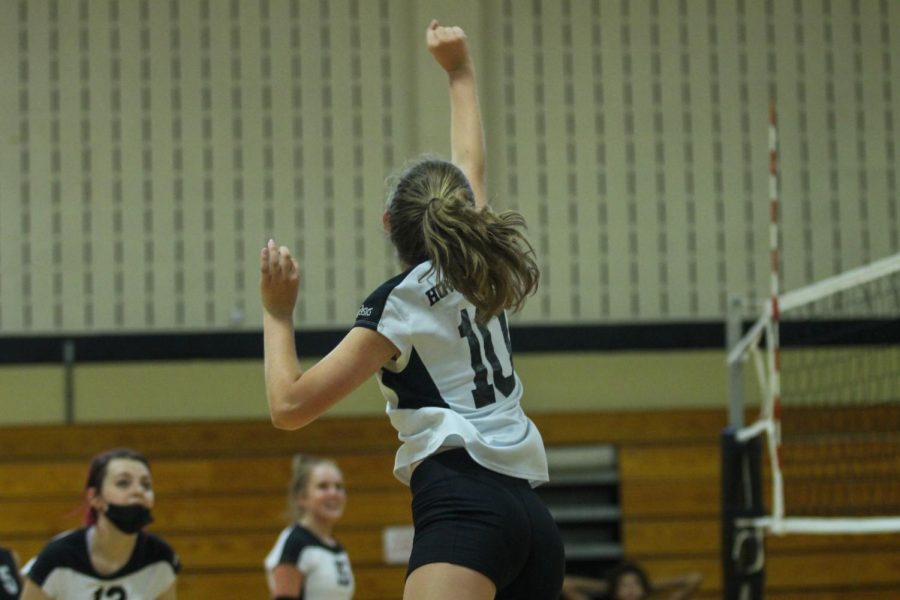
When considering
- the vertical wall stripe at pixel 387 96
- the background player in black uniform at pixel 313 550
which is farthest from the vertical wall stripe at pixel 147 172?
the background player in black uniform at pixel 313 550

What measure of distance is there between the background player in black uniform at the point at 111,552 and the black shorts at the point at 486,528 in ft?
6.77

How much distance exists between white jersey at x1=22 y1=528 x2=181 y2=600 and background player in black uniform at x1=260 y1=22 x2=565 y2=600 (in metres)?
2.03

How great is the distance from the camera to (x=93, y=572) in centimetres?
425

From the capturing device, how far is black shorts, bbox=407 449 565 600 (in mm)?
2352

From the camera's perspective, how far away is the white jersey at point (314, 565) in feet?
18.2

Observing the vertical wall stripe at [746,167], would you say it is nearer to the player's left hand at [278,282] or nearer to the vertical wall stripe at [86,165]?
the vertical wall stripe at [86,165]

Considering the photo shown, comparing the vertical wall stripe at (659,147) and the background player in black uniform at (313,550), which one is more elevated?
the vertical wall stripe at (659,147)

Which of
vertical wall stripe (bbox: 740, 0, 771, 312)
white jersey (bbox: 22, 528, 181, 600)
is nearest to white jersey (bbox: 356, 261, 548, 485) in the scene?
white jersey (bbox: 22, 528, 181, 600)

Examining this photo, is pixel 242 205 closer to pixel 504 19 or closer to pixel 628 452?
pixel 504 19

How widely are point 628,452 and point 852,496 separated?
1698mm

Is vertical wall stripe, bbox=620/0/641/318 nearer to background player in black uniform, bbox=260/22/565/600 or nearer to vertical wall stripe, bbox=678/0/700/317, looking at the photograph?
vertical wall stripe, bbox=678/0/700/317

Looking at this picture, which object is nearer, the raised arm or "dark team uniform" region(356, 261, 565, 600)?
"dark team uniform" region(356, 261, 565, 600)

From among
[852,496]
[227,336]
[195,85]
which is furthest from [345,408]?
[852,496]

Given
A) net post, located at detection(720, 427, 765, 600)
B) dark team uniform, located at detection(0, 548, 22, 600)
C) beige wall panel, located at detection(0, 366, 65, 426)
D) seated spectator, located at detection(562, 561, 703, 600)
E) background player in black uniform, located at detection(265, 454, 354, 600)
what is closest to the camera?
dark team uniform, located at detection(0, 548, 22, 600)
